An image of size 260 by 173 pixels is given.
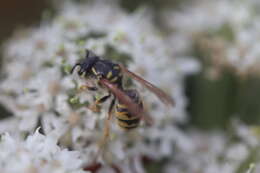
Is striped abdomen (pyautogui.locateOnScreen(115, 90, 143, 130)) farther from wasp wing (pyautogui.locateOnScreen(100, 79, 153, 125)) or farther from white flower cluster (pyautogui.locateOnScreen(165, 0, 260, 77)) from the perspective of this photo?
white flower cluster (pyautogui.locateOnScreen(165, 0, 260, 77))

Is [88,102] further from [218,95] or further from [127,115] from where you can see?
[218,95]

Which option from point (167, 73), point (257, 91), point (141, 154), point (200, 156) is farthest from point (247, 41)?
point (141, 154)

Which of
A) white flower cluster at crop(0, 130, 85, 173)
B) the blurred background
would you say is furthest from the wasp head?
the blurred background

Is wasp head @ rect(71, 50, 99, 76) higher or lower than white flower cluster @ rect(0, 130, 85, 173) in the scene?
higher

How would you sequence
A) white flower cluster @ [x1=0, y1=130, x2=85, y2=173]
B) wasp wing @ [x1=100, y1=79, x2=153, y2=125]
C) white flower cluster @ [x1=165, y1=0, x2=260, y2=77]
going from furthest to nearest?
1. white flower cluster @ [x1=165, y1=0, x2=260, y2=77]
2. wasp wing @ [x1=100, y1=79, x2=153, y2=125]
3. white flower cluster @ [x1=0, y1=130, x2=85, y2=173]

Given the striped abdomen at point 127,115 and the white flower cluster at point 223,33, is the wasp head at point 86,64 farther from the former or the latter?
the white flower cluster at point 223,33

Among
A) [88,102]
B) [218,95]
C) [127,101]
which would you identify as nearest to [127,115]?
[127,101]

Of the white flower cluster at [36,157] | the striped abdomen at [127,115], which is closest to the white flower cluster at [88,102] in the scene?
the white flower cluster at [36,157]

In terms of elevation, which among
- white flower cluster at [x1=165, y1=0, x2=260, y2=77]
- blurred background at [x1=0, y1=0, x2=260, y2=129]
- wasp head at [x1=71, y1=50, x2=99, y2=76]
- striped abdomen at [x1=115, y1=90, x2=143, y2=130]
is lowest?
striped abdomen at [x1=115, y1=90, x2=143, y2=130]
